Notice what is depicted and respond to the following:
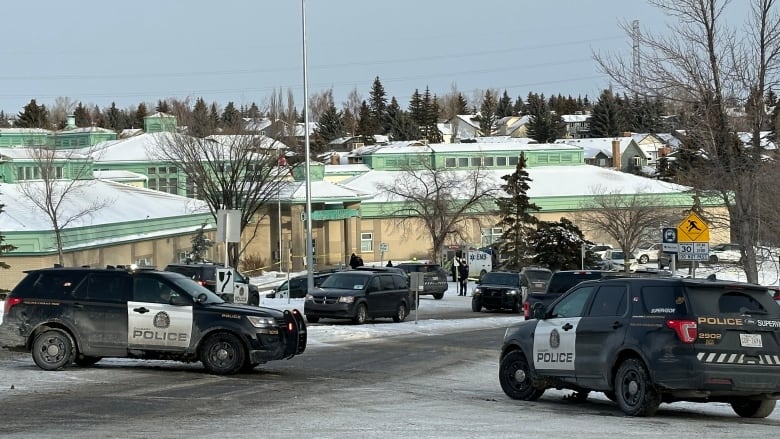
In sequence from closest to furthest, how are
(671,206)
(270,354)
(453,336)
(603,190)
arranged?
(270,354) < (453,336) < (671,206) < (603,190)

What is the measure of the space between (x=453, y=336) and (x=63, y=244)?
27.1 m

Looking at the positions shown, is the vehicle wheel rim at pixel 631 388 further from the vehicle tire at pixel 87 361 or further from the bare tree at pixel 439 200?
the bare tree at pixel 439 200

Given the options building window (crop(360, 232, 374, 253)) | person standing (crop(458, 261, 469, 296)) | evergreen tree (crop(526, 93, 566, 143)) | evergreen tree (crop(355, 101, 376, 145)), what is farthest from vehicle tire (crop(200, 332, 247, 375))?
evergreen tree (crop(526, 93, 566, 143))

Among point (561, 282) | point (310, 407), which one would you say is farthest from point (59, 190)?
point (310, 407)

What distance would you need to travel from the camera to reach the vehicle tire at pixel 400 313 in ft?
121

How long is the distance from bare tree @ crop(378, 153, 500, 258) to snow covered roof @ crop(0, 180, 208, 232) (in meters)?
15.4

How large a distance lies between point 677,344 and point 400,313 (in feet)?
77.9

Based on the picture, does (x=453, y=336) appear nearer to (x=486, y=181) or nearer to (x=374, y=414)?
(x=374, y=414)

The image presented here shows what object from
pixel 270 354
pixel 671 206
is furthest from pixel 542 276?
pixel 671 206

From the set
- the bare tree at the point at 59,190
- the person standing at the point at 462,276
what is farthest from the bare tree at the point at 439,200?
the bare tree at the point at 59,190

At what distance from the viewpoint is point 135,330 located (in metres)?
19.1

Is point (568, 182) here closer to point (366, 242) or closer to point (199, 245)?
point (366, 242)

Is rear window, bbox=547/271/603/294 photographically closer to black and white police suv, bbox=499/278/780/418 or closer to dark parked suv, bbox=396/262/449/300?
black and white police suv, bbox=499/278/780/418

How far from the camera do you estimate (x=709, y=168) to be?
24125 mm
